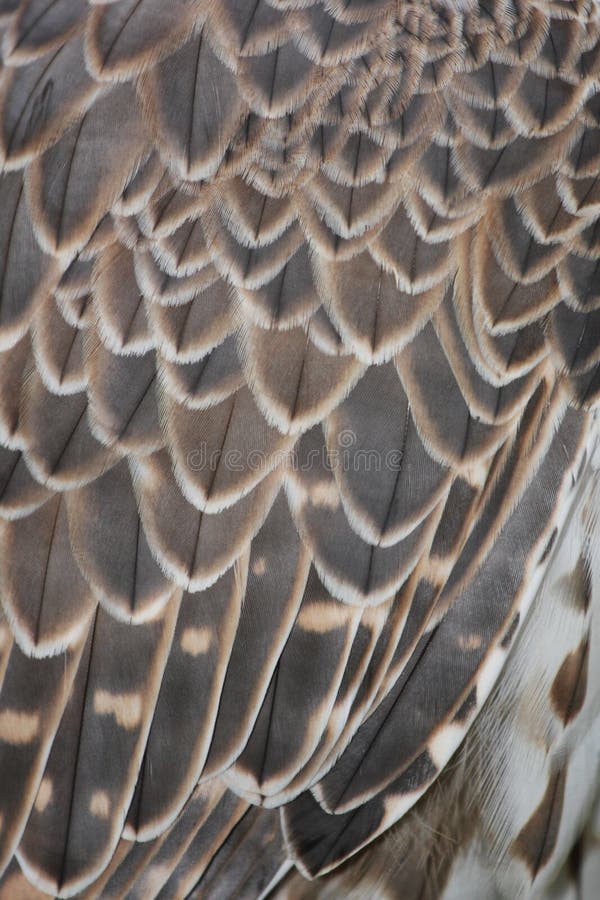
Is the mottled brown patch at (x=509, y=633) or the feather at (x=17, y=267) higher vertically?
the feather at (x=17, y=267)

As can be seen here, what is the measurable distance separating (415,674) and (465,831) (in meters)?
0.41

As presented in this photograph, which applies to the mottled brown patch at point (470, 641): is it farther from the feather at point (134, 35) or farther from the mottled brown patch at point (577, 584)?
the feather at point (134, 35)

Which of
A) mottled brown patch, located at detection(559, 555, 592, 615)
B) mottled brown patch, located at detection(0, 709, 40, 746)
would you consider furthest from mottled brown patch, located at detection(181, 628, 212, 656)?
mottled brown patch, located at detection(559, 555, 592, 615)

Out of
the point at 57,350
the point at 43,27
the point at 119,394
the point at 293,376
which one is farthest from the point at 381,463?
the point at 43,27

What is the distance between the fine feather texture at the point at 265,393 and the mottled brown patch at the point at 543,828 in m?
0.36

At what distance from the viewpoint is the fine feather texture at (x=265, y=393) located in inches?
64.6

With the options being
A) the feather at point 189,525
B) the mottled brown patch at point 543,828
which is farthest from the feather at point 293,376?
the mottled brown patch at point 543,828

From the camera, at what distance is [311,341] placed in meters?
1.66

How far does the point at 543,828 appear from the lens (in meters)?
2.02

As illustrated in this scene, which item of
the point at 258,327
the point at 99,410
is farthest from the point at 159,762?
the point at 258,327

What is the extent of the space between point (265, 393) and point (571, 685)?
2.60 ft

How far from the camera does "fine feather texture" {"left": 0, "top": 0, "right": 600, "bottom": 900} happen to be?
1642mm

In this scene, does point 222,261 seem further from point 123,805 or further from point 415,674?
point 123,805

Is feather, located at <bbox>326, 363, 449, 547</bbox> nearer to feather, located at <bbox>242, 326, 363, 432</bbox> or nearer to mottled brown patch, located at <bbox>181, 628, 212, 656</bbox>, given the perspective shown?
feather, located at <bbox>242, 326, 363, 432</bbox>
